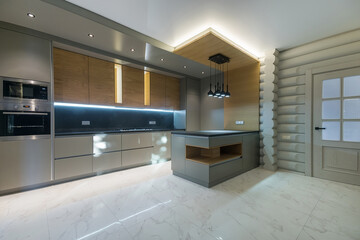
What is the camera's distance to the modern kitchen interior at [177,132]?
5.96 ft

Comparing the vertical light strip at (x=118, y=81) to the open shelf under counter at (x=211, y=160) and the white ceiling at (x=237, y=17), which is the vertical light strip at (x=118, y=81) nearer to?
the white ceiling at (x=237, y=17)

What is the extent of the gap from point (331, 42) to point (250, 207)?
10.9 ft

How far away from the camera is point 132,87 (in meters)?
3.91

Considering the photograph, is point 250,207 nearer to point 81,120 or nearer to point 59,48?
point 81,120

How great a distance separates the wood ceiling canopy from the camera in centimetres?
263

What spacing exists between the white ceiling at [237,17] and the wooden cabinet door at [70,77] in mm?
1206

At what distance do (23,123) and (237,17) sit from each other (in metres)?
3.75

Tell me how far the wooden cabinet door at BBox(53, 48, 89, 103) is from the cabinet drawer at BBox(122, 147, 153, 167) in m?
1.44

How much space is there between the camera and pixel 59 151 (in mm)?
2740

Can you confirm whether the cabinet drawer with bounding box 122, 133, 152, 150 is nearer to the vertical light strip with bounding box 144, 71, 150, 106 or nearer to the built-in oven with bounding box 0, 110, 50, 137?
the vertical light strip with bounding box 144, 71, 150, 106

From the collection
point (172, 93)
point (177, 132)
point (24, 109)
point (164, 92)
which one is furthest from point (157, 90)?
point (24, 109)

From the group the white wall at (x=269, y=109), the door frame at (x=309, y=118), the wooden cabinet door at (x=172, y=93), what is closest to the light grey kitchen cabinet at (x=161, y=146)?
the wooden cabinet door at (x=172, y=93)

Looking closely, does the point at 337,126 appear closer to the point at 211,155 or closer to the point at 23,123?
the point at 211,155

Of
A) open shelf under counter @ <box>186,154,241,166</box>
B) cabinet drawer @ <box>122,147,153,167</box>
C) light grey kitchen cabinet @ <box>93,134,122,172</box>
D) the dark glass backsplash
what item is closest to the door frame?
open shelf under counter @ <box>186,154,241,166</box>
